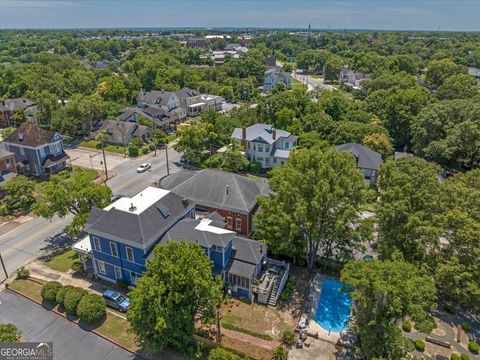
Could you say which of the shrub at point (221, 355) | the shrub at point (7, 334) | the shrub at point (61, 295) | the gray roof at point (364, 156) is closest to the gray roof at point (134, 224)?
the shrub at point (61, 295)

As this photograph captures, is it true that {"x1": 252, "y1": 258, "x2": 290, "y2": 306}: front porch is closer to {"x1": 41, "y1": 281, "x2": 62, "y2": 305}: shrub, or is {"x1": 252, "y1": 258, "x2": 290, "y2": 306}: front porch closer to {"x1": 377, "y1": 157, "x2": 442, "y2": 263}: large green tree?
{"x1": 377, "y1": 157, "x2": 442, "y2": 263}: large green tree

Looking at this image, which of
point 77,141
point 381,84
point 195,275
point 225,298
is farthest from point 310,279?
point 381,84

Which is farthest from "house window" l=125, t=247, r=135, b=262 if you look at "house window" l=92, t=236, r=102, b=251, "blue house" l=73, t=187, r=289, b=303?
"house window" l=92, t=236, r=102, b=251

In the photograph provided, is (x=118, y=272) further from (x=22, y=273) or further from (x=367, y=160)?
(x=367, y=160)

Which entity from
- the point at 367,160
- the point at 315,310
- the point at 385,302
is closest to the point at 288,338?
the point at 315,310

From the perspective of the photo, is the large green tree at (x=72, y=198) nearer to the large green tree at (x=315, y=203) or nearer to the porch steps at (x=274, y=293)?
the large green tree at (x=315, y=203)

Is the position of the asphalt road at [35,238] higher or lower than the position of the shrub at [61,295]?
lower
